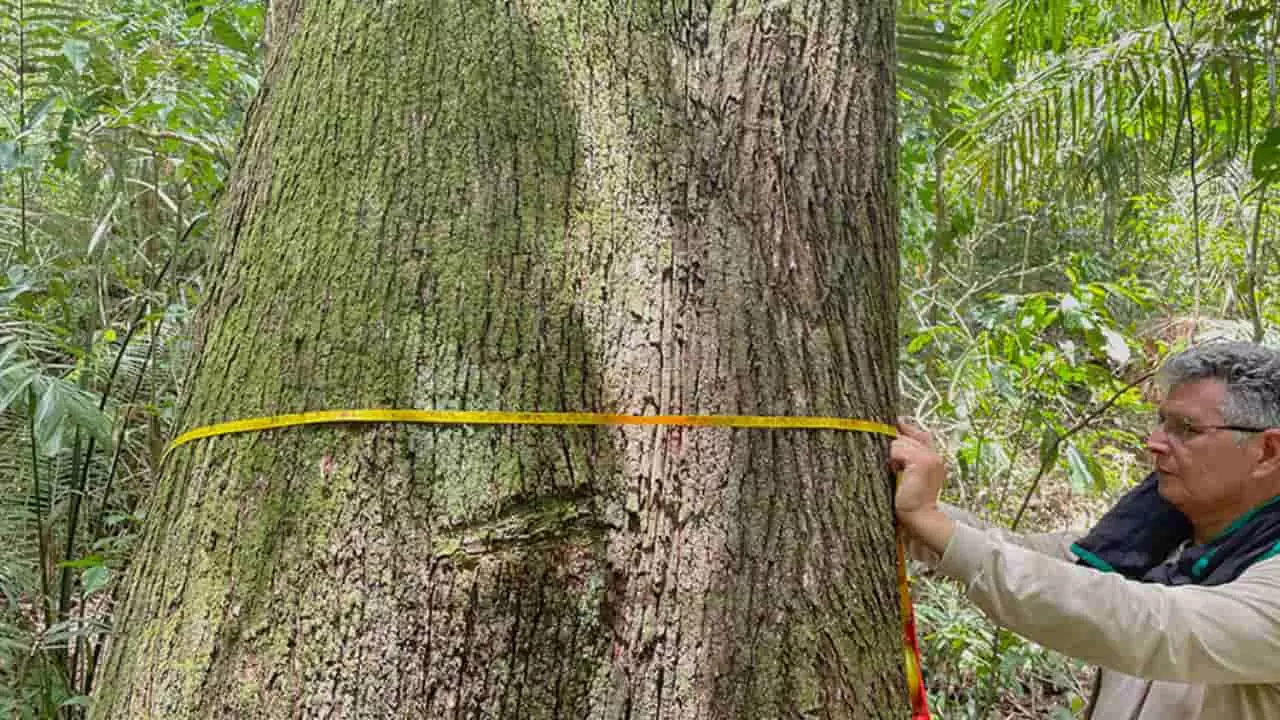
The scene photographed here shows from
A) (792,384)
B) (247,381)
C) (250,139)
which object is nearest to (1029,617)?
(792,384)

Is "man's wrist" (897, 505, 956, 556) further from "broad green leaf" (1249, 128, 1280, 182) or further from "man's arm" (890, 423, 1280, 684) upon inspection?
"broad green leaf" (1249, 128, 1280, 182)

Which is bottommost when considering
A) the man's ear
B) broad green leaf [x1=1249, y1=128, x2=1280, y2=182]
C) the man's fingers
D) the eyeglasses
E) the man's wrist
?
the man's wrist

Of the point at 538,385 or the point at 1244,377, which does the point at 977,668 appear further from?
the point at 538,385

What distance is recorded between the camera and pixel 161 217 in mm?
4547

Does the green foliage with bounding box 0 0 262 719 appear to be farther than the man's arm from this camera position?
Yes

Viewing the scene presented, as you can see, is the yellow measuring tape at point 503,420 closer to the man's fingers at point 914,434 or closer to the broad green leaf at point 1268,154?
the man's fingers at point 914,434

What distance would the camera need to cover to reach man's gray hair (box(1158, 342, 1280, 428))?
197 cm

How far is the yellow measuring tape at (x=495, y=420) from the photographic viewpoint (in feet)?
3.62

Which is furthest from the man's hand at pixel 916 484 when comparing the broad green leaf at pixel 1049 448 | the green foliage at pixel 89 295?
the green foliage at pixel 89 295

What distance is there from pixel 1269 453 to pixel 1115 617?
666mm

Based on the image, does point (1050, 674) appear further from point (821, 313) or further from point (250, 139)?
point (250, 139)

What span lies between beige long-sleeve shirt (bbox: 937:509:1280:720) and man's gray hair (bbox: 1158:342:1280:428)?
0.43 meters

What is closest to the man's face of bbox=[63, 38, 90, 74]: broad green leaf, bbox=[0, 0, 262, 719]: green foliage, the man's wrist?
the man's wrist

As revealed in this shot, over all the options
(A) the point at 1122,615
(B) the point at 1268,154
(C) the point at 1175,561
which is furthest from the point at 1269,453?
(B) the point at 1268,154
